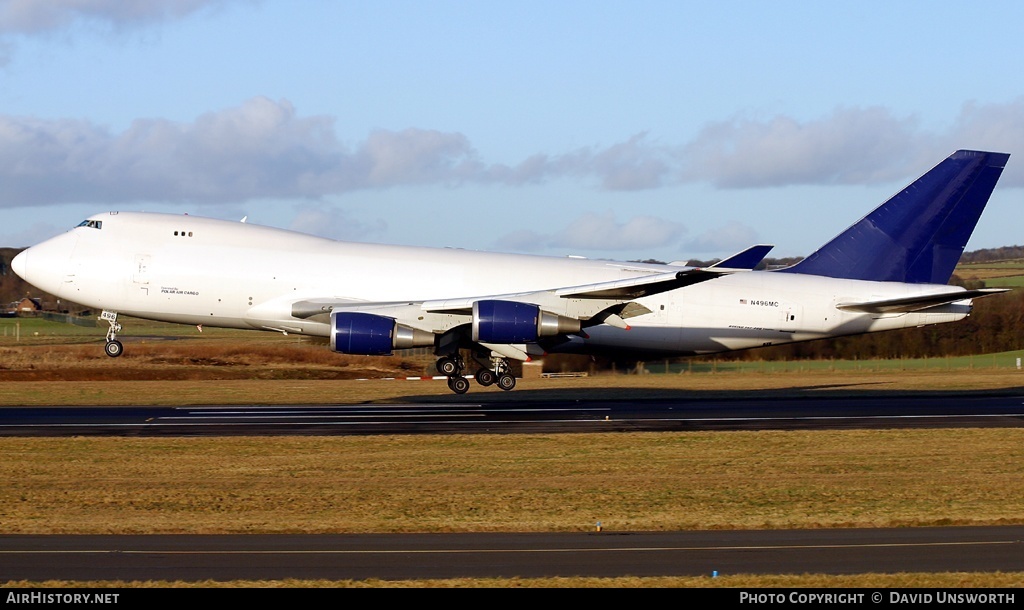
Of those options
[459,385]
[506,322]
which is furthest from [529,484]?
[459,385]

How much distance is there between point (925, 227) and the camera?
113ft

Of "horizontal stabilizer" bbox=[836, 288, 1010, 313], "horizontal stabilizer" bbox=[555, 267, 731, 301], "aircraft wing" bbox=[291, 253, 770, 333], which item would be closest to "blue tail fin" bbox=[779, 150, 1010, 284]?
"horizontal stabilizer" bbox=[836, 288, 1010, 313]

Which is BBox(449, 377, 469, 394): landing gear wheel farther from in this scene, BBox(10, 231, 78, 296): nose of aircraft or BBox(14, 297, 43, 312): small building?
BBox(14, 297, 43, 312): small building

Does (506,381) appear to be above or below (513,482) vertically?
above

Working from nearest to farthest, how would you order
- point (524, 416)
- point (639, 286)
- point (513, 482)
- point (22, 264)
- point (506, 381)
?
1. point (513, 482)
2. point (524, 416)
3. point (639, 286)
4. point (506, 381)
5. point (22, 264)

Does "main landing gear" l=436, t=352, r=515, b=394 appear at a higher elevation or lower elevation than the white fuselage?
lower

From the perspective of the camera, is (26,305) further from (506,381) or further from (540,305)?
(540,305)

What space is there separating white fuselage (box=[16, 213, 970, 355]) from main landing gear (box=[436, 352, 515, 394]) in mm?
1903

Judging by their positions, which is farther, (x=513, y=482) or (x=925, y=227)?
(x=925, y=227)

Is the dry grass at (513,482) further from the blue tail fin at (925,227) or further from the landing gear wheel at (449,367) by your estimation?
the blue tail fin at (925,227)

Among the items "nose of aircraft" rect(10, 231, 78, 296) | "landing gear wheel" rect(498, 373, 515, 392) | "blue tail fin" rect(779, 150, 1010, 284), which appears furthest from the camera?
"blue tail fin" rect(779, 150, 1010, 284)

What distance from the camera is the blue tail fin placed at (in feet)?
113

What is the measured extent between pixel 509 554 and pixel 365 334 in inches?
699
